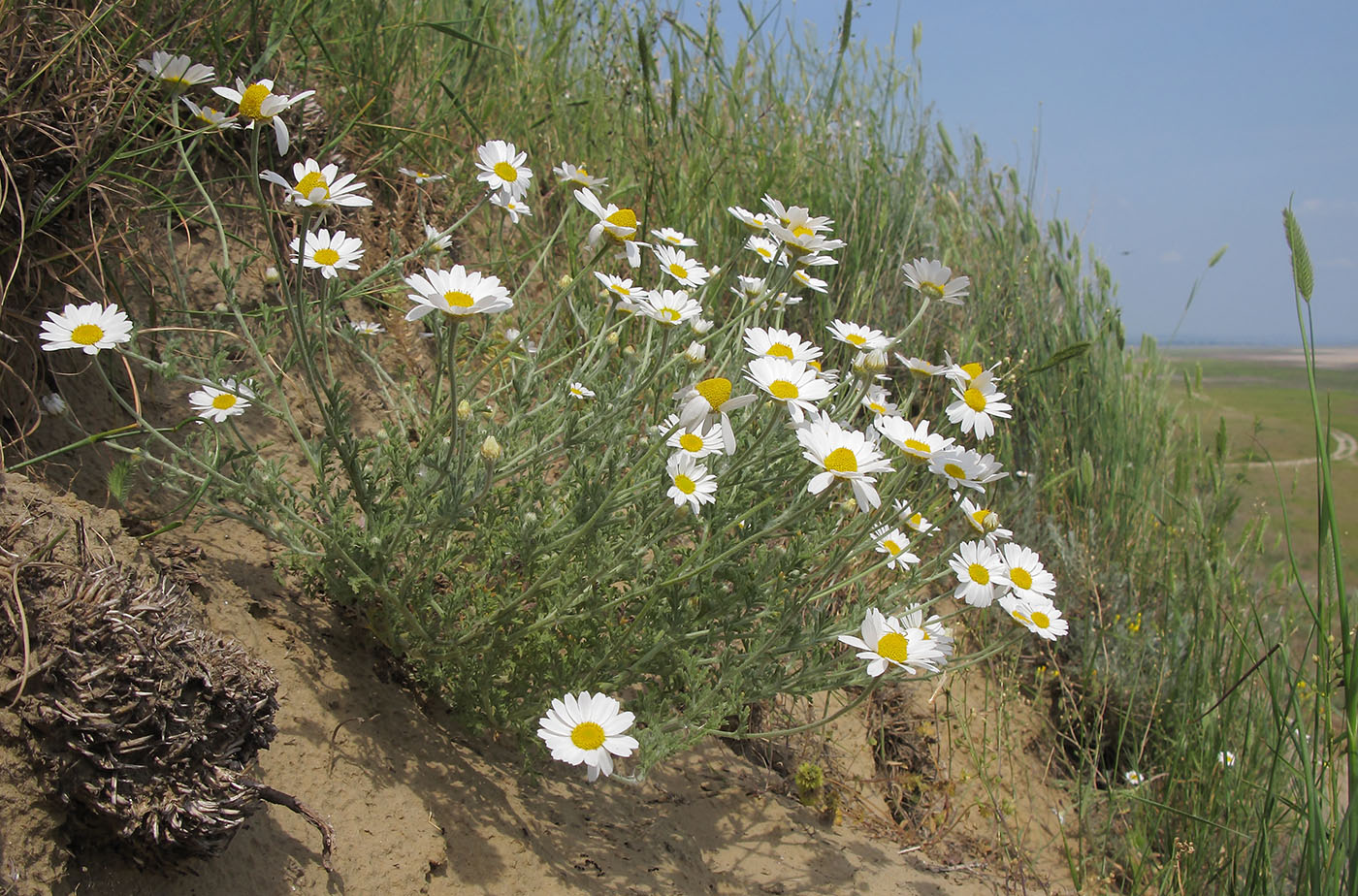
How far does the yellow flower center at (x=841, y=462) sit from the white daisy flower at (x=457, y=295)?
0.64 metres

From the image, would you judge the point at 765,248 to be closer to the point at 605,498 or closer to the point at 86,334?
the point at 605,498

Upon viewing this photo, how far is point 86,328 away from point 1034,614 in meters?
2.05

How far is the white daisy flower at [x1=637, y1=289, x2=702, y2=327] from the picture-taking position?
197 centimetres

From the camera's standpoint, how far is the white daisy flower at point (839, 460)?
1659 millimetres

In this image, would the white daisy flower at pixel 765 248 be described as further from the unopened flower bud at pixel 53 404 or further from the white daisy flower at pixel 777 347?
the unopened flower bud at pixel 53 404

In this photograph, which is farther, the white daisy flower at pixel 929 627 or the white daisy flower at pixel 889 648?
the white daisy flower at pixel 929 627

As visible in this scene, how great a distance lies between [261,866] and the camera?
1603mm

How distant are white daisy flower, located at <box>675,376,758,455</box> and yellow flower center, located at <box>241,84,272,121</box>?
0.88 m

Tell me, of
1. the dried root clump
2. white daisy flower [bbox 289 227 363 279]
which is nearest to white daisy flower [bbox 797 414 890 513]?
white daisy flower [bbox 289 227 363 279]

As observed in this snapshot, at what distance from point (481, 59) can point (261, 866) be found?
3.04 metres

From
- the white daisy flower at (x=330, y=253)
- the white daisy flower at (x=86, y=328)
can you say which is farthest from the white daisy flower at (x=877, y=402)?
the white daisy flower at (x=86, y=328)

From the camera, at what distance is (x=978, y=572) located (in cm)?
195

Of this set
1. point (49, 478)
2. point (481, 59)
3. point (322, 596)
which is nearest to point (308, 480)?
point (322, 596)

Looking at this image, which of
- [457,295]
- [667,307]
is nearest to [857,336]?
[667,307]
